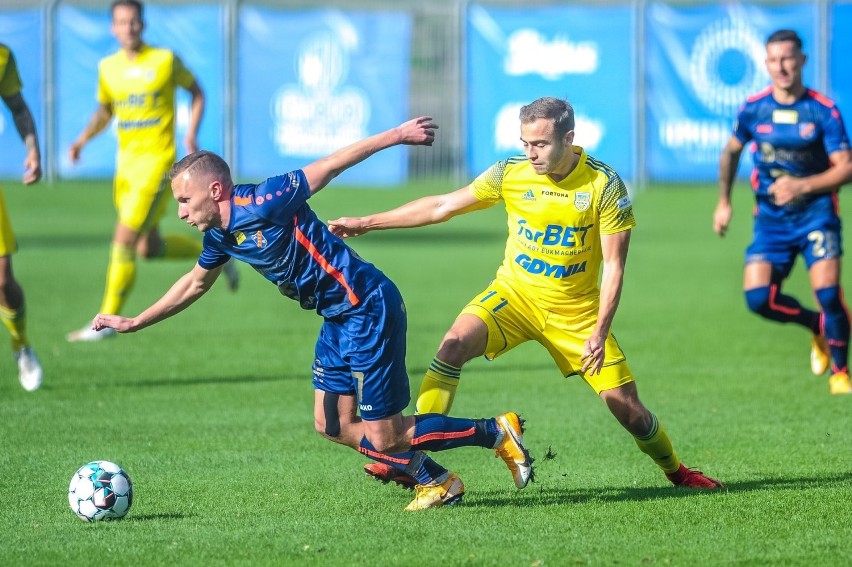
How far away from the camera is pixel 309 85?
25250 mm

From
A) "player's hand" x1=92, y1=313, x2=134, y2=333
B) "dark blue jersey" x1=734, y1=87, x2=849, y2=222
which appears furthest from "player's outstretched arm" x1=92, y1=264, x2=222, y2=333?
"dark blue jersey" x1=734, y1=87, x2=849, y2=222

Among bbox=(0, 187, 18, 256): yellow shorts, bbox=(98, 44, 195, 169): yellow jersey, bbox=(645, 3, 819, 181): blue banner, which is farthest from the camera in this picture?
bbox=(645, 3, 819, 181): blue banner

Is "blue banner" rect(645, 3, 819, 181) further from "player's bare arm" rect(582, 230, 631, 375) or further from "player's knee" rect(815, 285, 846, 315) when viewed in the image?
"player's bare arm" rect(582, 230, 631, 375)

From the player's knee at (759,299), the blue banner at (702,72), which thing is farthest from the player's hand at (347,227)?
the blue banner at (702,72)

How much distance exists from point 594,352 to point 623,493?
92cm

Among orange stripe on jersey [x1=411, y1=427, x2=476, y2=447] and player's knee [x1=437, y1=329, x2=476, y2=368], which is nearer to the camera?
orange stripe on jersey [x1=411, y1=427, x2=476, y2=447]

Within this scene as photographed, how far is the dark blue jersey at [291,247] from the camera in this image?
20.1ft

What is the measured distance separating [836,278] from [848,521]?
4094 mm

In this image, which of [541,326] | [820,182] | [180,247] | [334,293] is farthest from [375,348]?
[180,247]

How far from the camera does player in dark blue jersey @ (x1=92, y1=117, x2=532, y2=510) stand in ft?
20.1

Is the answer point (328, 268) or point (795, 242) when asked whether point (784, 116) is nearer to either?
point (795, 242)

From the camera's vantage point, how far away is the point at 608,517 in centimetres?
639

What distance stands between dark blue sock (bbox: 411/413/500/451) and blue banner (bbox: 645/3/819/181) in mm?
18918

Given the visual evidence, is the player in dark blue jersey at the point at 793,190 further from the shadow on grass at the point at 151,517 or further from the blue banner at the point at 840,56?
the blue banner at the point at 840,56
